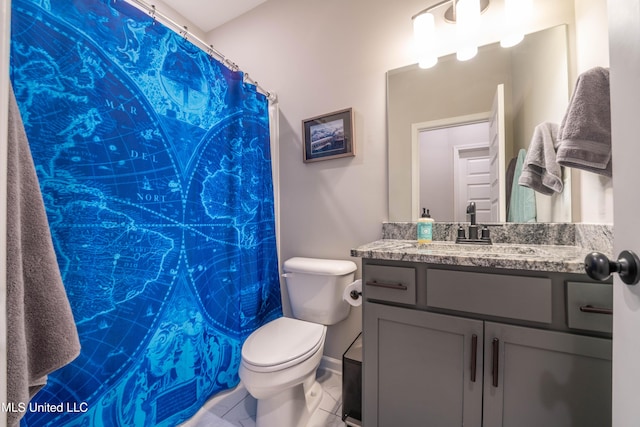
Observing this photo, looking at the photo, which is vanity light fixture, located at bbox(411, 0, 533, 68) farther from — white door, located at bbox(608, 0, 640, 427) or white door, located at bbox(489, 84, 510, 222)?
white door, located at bbox(608, 0, 640, 427)

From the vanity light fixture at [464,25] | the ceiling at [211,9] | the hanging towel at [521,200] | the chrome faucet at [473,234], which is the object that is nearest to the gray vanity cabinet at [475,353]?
the chrome faucet at [473,234]

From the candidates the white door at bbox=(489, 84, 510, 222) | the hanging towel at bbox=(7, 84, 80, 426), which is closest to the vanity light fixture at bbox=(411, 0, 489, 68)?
the white door at bbox=(489, 84, 510, 222)

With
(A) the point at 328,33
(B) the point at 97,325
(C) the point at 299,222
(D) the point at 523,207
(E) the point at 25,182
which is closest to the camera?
(E) the point at 25,182

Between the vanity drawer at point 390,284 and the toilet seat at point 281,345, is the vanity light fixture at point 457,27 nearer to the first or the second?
the vanity drawer at point 390,284

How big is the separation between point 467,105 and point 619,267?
3.46ft

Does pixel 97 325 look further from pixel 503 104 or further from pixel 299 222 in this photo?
pixel 503 104

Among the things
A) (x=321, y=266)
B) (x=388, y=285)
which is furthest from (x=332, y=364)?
(x=388, y=285)

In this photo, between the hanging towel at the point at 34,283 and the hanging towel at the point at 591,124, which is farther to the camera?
the hanging towel at the point at 591,124

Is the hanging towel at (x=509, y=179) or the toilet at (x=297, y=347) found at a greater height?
the hanging towel at (x=509, y=179)

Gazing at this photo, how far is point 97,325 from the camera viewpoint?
925 mm

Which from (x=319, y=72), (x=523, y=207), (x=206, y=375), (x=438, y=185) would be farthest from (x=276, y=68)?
(x=206, y=375)

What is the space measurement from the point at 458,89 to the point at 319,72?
2.82 ft

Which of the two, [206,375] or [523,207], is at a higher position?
[523,207]

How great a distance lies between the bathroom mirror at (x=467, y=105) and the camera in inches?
42.5
